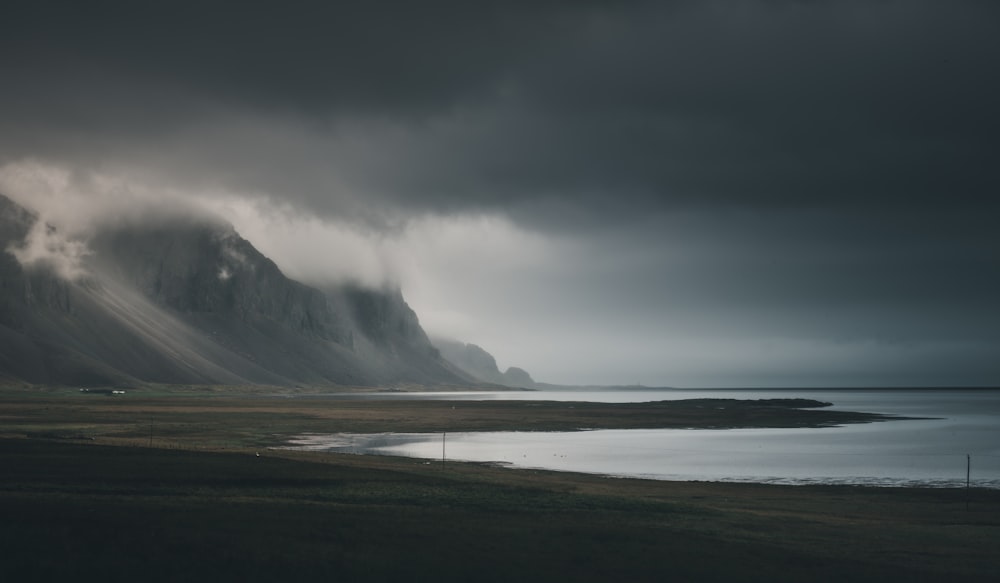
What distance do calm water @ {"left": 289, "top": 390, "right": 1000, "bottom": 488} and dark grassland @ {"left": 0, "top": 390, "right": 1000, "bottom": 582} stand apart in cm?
1078

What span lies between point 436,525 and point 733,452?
6593 centimetres

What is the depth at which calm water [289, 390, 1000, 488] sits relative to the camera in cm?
7300

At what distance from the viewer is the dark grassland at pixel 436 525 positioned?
97.0ft

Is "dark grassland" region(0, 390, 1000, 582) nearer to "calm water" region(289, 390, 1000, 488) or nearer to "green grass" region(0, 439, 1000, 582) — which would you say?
"green grass" region(0, 439, 1000, 582)

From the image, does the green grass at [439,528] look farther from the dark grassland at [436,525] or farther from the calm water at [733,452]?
the calm water at [733,452]

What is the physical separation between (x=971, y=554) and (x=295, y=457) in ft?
162

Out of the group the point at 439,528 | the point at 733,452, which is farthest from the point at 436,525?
the point at 733,452

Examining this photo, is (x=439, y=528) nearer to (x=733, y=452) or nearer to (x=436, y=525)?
(x=436, y=525)

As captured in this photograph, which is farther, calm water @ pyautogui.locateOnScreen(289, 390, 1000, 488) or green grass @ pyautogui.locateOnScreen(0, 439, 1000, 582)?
calm water @ pyautogui.locateOnScreen(289, 390, 1000, 488)

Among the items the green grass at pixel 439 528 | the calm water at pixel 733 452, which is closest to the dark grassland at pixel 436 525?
the green grass at pixel 439 528

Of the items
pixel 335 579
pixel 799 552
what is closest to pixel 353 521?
pixel 335 579

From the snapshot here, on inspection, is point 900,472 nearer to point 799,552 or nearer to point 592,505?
point 592,505

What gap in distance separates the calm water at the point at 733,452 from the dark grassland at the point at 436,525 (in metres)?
10.8

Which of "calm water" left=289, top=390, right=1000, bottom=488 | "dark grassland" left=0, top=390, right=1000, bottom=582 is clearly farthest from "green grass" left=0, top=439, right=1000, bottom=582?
"calm water" left=289, top=390, right=1000, bottom=488
